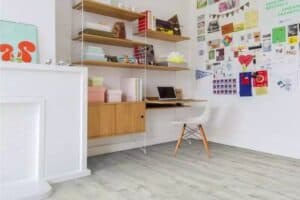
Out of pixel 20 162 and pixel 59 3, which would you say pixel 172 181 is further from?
pixel 59 3

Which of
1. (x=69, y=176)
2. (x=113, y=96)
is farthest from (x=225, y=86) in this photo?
(x=69, y=176)

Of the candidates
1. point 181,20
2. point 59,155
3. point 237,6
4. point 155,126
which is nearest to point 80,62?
point 59,155

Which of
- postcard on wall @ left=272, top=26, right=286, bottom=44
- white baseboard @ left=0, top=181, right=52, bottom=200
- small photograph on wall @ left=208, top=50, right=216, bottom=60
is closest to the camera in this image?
white baseboard @ left=0, top=181, right=52, bottom=200

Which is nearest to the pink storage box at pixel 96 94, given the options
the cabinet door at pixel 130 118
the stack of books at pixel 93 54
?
the cabinet door at pixel 130 118

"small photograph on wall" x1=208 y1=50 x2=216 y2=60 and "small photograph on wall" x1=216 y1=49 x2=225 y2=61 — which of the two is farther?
"small photograph on wall" x1=208 y1=50 x2=216 y2=60

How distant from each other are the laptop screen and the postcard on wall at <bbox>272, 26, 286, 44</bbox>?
5.08ft

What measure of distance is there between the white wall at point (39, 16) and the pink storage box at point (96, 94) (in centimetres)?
61

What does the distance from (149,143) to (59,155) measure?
180 cm

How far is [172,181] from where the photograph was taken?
239 centimetres

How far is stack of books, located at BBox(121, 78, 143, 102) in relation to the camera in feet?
11.0

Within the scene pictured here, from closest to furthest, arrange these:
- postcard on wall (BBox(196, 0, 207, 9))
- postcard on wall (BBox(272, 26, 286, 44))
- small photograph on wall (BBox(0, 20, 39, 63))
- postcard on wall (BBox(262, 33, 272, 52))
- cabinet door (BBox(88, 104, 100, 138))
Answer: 1. small photograph on wall (BBox(0, 20, 39, 63))
2. cabinet door (BBox(88, 104, 100, 138))
3. postcard on wall (BBox(272, 26, 286, 44))
4. postcard on wall (BBox(262, 33, 272, 52))
5. postcard on wall (BBox(196, 0, 207, 9))

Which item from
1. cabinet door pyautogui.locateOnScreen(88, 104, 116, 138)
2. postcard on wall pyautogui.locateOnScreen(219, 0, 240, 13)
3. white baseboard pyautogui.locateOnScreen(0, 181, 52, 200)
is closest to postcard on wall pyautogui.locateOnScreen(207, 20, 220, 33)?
postcard on wall pyautogui.locateOnScreen(219, 0, 240, 13)

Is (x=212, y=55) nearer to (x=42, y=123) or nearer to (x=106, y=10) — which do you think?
(x=106, y=10)

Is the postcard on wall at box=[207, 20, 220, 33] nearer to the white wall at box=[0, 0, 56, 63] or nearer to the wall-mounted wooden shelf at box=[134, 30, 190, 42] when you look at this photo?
the wall-mounted wooden shelf at box=[134, 30, 190, 42]
